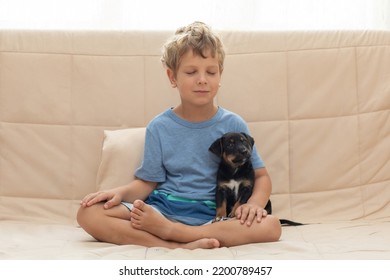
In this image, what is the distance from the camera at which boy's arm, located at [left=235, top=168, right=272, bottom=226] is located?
1816 mm

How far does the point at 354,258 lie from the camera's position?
5.29ft

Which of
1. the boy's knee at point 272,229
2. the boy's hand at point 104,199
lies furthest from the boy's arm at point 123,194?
the boy's knee at point 272,229

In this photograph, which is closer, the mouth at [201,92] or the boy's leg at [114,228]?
the boy's leg at [114,228]

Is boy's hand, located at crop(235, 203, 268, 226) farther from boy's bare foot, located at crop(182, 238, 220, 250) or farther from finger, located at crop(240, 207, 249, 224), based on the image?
boy's bare foot, located at crop(182, 238, 220, 250)

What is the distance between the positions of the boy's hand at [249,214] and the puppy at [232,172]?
0.11 meters

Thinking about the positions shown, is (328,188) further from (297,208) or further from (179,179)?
(179,179)

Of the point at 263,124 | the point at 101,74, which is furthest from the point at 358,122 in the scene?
the point at 101,74

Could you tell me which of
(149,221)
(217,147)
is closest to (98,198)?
(149,221)

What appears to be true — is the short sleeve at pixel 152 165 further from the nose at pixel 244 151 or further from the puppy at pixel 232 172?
the nose at pixel 244 151

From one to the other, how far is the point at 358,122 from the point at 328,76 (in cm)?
20

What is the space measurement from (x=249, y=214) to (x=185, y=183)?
0.95 feet

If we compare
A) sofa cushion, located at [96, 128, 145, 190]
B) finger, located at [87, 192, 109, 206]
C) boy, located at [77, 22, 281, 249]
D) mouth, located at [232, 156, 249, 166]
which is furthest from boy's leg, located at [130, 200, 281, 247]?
sofa cushion, located at [96, 128, 145, 190]

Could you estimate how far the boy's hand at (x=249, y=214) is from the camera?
181 cm

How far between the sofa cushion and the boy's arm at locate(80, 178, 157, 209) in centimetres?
9
